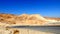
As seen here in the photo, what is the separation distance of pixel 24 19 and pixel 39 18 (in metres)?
2.53

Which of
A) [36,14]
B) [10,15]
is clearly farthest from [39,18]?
[10,15]

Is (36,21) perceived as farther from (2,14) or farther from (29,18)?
(2,14)

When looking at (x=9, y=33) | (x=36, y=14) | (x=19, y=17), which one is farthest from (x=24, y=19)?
(x=9, y=33)

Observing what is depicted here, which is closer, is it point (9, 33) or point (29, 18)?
point (9, 33)

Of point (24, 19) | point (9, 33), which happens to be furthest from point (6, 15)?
point (9, 33)

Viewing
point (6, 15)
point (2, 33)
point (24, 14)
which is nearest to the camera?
point (2, 33)

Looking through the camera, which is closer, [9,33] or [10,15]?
[9,33]

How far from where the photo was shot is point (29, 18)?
2503 centimetres

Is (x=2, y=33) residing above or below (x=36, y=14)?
below

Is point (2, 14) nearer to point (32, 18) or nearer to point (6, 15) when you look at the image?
point (6, 15)

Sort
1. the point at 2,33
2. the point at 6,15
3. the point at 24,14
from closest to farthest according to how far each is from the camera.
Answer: the point at 2,33 < the point at 6,15 < the point at 24,14

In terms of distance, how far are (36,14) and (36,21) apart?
1989 millimetres

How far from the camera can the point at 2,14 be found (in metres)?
23.6

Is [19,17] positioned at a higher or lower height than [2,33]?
higher
